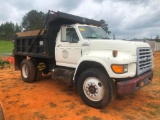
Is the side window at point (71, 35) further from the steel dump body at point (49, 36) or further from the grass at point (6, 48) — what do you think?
the grass at point (6, 48)

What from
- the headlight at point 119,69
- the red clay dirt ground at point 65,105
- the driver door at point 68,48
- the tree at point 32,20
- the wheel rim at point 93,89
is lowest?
the red clay dirt ground at point 65,105

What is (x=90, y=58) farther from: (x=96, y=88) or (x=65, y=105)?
(x=65, y=105)

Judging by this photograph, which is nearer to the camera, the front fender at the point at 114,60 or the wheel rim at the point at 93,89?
the front fender at the point at 114,60

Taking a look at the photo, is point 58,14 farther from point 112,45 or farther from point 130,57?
point 130,57

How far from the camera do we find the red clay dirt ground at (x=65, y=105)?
4.40m

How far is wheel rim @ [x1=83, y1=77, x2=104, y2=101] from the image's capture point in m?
4.71

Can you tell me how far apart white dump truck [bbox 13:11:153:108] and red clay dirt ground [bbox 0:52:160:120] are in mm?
396

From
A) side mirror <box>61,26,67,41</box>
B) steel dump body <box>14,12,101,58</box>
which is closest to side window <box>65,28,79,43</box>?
side mirror <box>61,26,67,41</box>

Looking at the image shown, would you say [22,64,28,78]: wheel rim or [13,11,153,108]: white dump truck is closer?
[13,11,153,108]: white dump truck

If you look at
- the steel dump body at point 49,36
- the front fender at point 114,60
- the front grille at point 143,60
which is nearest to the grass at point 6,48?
the steel dump body at point 49,36

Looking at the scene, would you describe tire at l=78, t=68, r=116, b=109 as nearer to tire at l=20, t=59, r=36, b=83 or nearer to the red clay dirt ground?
the red clay dirt ground

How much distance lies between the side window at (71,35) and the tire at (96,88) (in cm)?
123

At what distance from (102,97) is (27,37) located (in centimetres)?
452

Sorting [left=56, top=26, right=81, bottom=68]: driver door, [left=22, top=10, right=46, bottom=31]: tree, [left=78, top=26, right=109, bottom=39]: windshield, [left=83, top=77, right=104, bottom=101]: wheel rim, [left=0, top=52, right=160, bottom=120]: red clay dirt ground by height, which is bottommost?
[left=0, top=52, right=160, bottom=120]: red clay dirt ground
